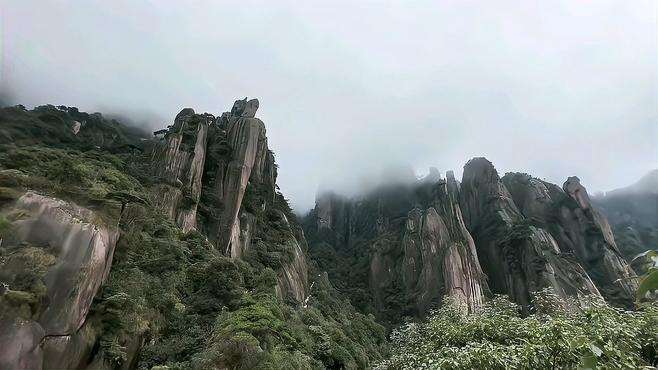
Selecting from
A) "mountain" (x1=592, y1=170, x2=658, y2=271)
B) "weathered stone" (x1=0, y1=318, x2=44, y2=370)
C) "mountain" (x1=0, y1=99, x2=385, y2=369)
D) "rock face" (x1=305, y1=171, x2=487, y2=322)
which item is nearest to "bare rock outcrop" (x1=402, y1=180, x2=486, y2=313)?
"rock face" (x1=305, y1=171, x2=487, y2=322)

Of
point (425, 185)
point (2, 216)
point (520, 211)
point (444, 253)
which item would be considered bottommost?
point (2, 216)

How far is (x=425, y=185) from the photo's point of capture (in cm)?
7525

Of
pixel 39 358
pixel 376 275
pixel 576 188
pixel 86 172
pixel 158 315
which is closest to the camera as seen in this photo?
pixel 39 358

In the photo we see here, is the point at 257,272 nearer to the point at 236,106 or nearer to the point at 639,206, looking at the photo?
the point at 236,106

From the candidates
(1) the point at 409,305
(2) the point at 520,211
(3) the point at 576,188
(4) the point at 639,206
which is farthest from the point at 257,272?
(4) the point at 639,206

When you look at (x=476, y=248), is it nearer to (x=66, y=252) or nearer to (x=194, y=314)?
(x=194, y=314)

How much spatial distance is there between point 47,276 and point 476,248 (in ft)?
186

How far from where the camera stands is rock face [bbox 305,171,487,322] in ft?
162

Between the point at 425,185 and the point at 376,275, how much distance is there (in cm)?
2511

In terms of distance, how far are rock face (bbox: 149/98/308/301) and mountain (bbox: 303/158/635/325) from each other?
16325 millimetres

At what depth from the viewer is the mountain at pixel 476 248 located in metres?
48.5

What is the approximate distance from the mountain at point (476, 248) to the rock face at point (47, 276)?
36.7 metres

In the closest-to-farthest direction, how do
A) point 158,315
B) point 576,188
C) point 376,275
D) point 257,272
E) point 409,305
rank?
point 158,315
point 257,272
point 409,305
point 376,275
point 576,188

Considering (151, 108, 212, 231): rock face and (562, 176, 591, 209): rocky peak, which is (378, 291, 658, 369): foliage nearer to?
(151, 108, 212, 231): rock face
